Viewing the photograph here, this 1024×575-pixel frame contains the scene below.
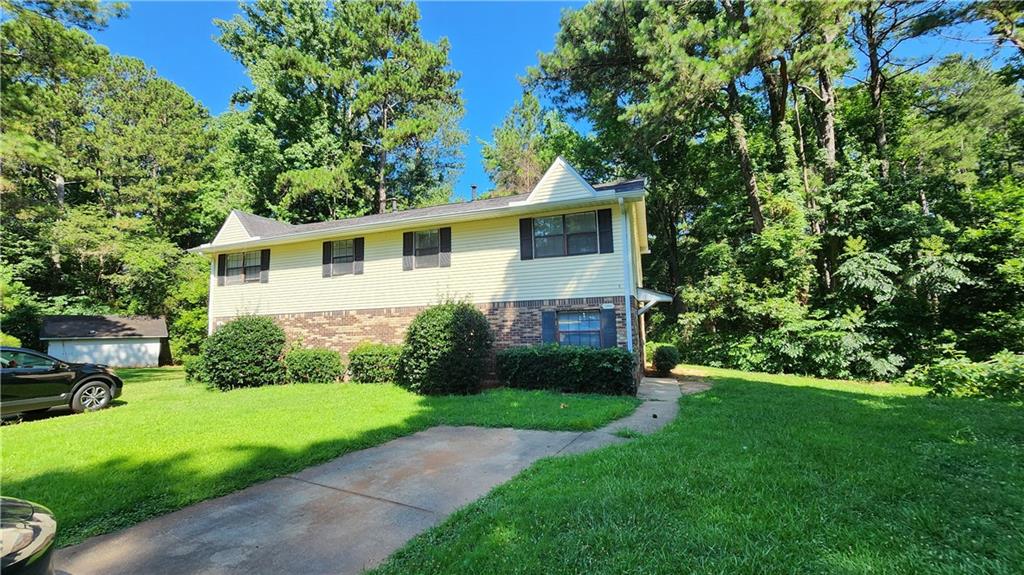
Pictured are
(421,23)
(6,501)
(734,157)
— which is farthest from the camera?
(421,23)

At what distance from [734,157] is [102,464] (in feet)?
79.2

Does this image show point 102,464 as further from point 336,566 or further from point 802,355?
point 802,355

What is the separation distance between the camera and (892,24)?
16391 millimetres

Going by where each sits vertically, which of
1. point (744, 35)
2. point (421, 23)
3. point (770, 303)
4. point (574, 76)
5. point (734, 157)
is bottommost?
point (770, 303)

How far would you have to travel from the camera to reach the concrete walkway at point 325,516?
9.84ft

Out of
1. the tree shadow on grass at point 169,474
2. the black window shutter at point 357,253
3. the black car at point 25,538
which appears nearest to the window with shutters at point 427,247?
the black window shutter at point 357,253

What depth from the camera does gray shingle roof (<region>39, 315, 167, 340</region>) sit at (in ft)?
63.7

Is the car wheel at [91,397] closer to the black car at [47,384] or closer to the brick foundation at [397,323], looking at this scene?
the black car at [47,384]

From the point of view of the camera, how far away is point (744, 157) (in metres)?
17.7

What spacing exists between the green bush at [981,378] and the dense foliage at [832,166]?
2.12 metres

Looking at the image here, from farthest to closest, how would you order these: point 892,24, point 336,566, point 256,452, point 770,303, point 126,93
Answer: point 126,93, point 892,24, point 770,303, point 256,452, point 336,566

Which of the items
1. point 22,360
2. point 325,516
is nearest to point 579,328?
point 325,516

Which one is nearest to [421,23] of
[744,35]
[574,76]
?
[574,76]

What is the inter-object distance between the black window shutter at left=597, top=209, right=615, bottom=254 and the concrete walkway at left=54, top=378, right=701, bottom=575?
5835 millimetres
